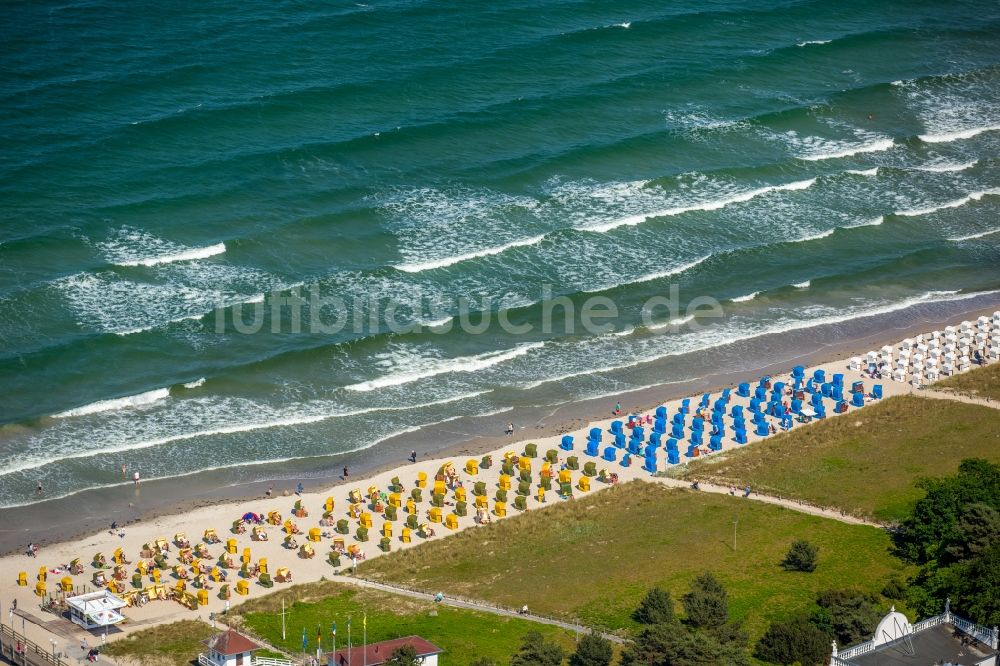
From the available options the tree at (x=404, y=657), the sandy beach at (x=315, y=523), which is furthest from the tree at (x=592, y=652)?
the sandy beach at (x=315, y=523)

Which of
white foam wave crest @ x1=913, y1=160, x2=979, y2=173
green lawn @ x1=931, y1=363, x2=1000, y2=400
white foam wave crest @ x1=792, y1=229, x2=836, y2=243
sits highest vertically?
white foam wave crest @ x1=913, y1=160, x2=979, y2=173

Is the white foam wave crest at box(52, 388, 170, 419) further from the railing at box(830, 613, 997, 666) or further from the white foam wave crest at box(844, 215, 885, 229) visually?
the white foam wave crest at box(844, 215, 885, 229)

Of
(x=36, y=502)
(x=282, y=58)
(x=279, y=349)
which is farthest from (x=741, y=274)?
(x=36, y=502)

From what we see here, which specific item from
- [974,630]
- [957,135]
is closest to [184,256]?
[974,630]

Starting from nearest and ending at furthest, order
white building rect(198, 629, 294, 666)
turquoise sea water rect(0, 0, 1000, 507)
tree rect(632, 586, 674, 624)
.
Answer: white building rect(198, 629, 294, 666) → tree rect(632, 586, 674, 624) → turquoise sea water rect(0, 0, 1000, 507)

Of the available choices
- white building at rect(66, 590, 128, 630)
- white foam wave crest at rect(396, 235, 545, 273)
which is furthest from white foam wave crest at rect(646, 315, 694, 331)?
white building at rect(66, 590, 128, 630)

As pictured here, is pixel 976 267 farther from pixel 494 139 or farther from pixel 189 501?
pixel 189 501

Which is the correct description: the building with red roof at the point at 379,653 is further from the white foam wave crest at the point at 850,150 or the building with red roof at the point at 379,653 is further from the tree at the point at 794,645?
the white foam wave crest at the point at 850,150

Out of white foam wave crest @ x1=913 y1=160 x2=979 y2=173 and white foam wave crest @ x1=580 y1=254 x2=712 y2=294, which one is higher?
white foam wave crest @ x1=913 y1=160 x2=979 y2=173
